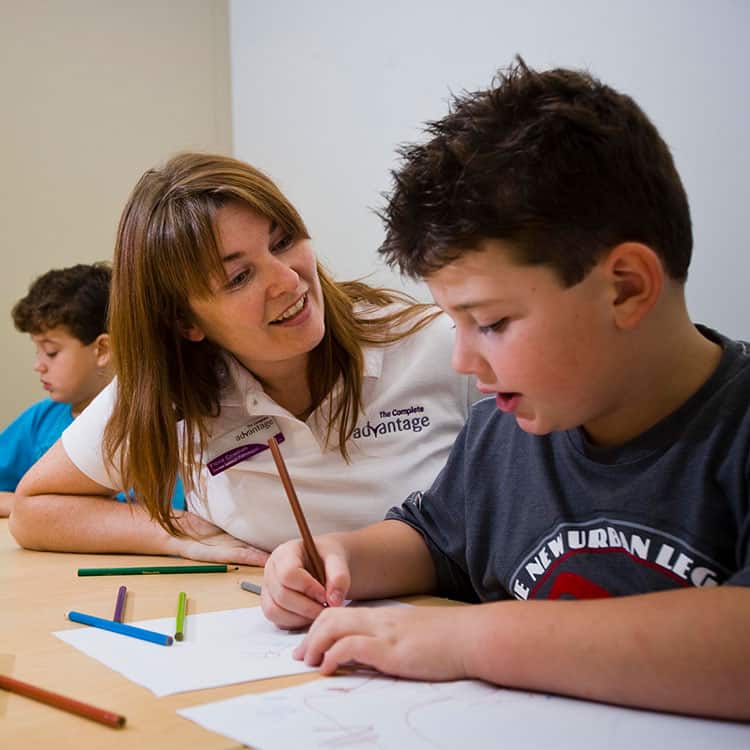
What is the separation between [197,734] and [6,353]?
8.24 ft

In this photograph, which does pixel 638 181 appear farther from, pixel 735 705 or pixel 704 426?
pixel 735 705

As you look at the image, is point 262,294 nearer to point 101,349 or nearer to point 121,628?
point 121,628

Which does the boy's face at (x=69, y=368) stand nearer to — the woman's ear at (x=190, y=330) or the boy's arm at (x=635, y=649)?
the woman's ear at (x=190, y=330)

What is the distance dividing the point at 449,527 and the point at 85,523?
665 millimetres

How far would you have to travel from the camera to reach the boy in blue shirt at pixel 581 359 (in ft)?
2.31

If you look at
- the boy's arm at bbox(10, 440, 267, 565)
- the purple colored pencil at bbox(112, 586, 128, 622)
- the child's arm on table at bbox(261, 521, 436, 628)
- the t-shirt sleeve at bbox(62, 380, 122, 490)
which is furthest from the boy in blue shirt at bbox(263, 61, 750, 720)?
the t-shirt sleeve at bbox(62, 380, 122, 490)

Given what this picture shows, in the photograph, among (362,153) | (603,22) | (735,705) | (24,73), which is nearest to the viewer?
(735,705)

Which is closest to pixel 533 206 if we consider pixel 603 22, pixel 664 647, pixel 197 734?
pixel 664 647

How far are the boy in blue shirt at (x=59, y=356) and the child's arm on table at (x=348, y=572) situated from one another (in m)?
1.47

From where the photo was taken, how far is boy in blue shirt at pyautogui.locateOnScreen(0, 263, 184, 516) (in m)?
2.34

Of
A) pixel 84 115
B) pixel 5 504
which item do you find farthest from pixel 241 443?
pixel 84 115

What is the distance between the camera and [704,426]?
0.77m

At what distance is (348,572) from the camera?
3.07 ft

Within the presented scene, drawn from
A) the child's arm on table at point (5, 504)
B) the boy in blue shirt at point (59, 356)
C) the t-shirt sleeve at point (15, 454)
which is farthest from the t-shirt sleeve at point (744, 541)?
the t-shirt sleeve at point (15, 454)
